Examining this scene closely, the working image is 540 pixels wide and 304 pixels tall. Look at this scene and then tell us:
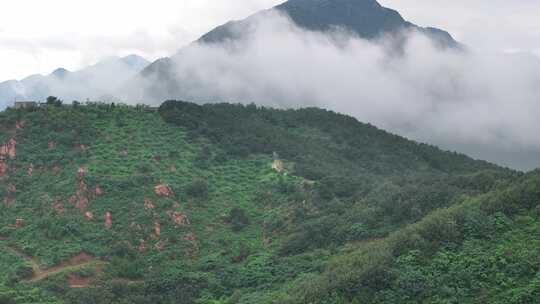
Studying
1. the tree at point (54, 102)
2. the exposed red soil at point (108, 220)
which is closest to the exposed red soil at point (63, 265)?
the exposed red soil at point (108, 220)

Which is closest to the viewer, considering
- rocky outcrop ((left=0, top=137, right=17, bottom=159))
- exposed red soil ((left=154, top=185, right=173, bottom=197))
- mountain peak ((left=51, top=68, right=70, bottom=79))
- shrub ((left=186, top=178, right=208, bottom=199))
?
exposed red soil ((left=154, top=185, right=173, bottom=197))

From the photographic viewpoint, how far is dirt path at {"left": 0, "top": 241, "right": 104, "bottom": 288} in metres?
40.2

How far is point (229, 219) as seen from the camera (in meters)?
50.1

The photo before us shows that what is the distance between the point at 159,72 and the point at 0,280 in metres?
117

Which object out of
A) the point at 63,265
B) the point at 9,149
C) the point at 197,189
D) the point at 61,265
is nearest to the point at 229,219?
the point at 197,189

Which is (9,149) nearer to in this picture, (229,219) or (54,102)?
(54,102)

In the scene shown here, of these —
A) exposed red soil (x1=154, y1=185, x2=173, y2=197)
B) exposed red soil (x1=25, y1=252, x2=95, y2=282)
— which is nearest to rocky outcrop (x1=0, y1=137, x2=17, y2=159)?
exposed red soil (x1=154, y1=185, x2=173, y2=197)

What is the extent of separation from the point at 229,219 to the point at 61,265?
12.7 meters

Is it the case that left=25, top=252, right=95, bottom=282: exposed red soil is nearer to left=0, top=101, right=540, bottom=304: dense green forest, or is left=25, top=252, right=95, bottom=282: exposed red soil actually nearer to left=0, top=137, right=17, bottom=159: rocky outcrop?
left=0, top=101, right=540, bottom=304: dense green forest

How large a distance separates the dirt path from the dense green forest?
4.7 inches

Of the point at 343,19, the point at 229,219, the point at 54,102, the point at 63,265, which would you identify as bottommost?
the point at 63,265

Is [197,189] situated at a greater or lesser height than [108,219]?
greater

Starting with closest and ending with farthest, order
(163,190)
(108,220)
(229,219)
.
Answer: (108,220) → (229,219) → (163,190)

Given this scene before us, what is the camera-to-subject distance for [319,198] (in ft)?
170
